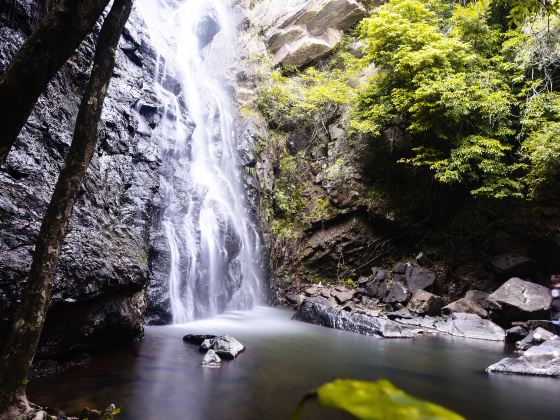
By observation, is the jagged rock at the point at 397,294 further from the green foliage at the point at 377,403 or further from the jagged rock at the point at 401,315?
the green foliage at the point at 377,403

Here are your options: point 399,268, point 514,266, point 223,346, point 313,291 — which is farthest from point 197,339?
point 514,266

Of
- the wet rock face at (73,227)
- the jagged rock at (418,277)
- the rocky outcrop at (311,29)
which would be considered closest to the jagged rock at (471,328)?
the jagged rock at (418,277)

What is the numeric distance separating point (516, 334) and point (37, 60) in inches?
398

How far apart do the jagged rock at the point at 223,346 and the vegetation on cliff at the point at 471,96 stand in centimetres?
756

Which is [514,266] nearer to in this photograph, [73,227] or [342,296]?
[342,296]

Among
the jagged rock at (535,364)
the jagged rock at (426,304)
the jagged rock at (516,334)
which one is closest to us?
the jagged rock at (535,364)

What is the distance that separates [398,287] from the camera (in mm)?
11125

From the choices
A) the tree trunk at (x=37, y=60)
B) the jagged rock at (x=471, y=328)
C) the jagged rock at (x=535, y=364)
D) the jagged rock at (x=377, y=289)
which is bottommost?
the jagged rock at (x=535, y=364)

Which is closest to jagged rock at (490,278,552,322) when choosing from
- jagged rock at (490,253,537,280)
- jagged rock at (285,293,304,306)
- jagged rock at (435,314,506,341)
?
jagged rock at (435,314,506,341)

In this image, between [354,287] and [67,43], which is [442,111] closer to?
[354,287]

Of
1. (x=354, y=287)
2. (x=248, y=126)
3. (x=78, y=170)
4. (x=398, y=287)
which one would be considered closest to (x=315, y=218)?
(x=354, y=287)

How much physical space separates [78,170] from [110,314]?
3052 mm

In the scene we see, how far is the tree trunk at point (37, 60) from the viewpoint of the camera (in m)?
→ 2.40

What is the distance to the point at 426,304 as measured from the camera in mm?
10289
